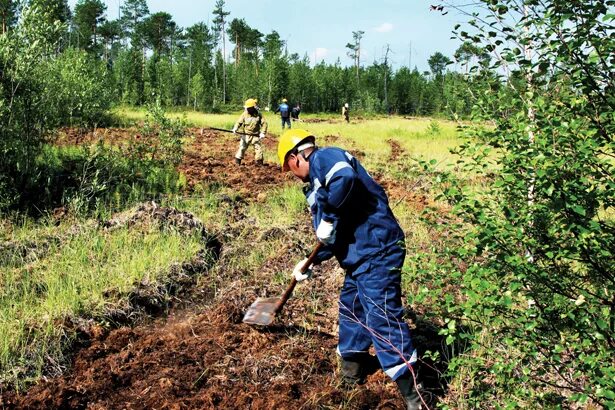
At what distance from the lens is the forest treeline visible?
141 feet

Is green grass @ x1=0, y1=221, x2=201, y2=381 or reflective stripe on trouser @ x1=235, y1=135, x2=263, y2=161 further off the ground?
reflective stripe on trouser @ x1=235, y1=135, x2=263, y2=161

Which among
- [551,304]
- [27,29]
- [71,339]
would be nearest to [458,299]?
A: [551,304]

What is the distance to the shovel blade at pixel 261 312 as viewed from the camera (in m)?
4.12

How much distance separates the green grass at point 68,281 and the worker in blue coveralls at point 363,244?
218 cm

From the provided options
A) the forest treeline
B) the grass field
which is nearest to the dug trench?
the grass field

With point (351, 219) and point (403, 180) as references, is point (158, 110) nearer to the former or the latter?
point (403, 180)

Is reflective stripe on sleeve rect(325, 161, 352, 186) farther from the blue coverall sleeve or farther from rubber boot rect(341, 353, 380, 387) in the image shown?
rubber boot rect(341, 353, 380, 387)

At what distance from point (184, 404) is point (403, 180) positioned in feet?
26.4

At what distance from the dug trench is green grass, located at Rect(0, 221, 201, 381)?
0.68 ft

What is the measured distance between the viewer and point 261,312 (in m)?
4.22

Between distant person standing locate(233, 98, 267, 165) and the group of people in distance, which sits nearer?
the group of people in distance

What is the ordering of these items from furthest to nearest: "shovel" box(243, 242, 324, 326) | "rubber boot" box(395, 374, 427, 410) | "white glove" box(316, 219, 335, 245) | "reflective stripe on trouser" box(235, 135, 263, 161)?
"reflective stripe on trouser" box(235, 135, 263, 161) → "shovel" box(243, 242, 324, 326) → "white glove" box(316, 219, 335, 245) → "rubber boot" box(395, 374, 427, 410)

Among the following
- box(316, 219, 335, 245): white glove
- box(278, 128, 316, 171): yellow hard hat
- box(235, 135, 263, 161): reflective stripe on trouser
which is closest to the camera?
box(316, 219, 335, 245): white glove

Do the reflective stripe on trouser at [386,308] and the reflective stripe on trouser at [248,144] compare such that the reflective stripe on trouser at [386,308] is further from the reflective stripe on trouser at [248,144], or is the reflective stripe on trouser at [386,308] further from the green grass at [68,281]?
the reflective stripe on trouser at [248,144]
